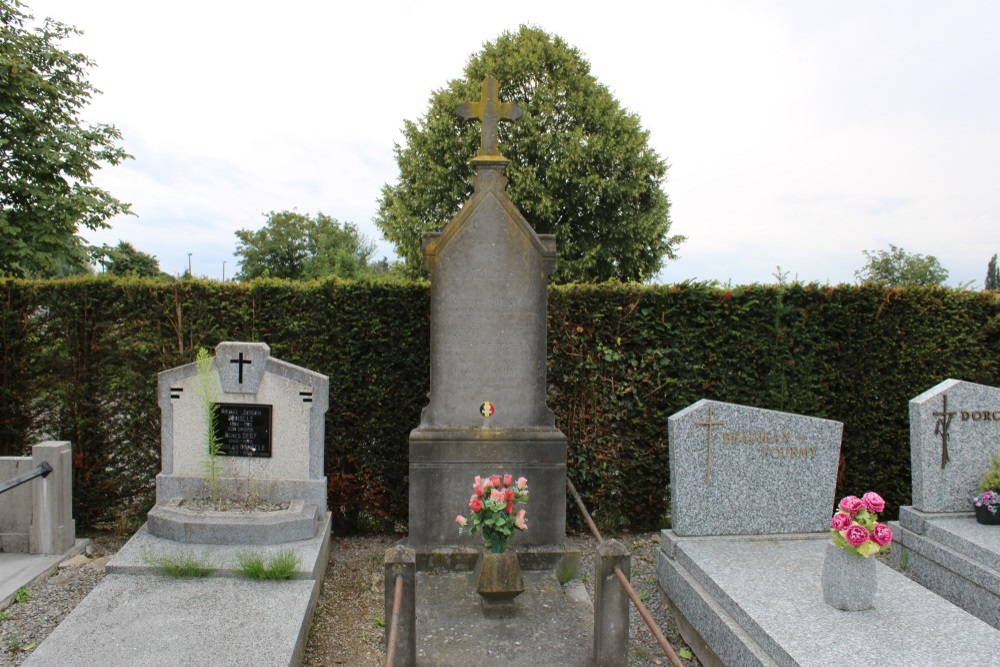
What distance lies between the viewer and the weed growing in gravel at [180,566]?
16.9ft

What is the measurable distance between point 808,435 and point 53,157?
15.3 meters

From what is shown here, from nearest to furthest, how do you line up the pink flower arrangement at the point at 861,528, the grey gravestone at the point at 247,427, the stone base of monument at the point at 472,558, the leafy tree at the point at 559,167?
the pink flower arrangement at the point at 861,528 → the stone base of monument at the point at 472,558 → the grey gravestone at the point at 247,427 → the leafy tree at the point at 559,167

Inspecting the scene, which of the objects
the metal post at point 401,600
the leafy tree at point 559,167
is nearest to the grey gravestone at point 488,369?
the metal post at point 401,600

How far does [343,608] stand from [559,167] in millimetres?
16119

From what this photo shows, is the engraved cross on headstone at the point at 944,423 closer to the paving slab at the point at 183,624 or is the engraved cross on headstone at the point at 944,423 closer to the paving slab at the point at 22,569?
the paving slab at the point at 183,624

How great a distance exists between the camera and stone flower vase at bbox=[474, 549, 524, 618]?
4.93 m

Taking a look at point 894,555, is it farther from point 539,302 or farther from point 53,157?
point 53,157

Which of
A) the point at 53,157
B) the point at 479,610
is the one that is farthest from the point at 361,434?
the point at 53,157

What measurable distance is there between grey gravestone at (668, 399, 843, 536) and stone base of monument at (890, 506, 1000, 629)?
1019 millimetres

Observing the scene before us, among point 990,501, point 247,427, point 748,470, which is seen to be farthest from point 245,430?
point 990,501

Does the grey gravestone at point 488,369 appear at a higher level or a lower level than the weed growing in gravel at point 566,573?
higher

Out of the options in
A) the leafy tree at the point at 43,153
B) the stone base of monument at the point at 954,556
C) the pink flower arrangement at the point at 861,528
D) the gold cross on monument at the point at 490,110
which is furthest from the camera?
the leafy tree at the point at 43,153

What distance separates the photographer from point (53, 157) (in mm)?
14312

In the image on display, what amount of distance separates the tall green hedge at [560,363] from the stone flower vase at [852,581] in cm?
322
